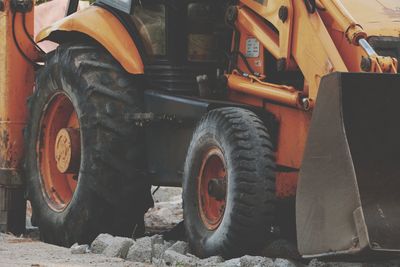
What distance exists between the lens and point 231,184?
25.6ft

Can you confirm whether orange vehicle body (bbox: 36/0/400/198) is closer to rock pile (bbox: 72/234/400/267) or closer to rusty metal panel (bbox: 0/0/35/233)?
rock pile (bbox: 72/234/400/267)

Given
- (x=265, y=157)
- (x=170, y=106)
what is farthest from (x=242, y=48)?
(x=265, y=157)

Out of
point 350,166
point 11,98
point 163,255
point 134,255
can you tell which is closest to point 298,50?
point 350,166

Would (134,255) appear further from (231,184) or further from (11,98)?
(11,98)

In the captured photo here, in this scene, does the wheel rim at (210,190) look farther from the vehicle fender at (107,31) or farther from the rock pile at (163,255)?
the vehicle fender at (107,31)

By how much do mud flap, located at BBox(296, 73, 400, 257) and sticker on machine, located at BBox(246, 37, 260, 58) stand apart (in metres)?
1.63

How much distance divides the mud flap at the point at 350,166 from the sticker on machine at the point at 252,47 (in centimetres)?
163

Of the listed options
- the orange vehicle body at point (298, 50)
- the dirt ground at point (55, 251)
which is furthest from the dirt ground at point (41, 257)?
the orange vehicle body at point (298, 50)

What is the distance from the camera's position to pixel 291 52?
820 centimetres

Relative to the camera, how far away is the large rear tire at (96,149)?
9.22 meters

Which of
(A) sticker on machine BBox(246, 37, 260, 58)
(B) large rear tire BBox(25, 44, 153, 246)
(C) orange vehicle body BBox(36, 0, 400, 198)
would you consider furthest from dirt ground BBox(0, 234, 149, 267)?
(A) sticker on machine BBox(246, 37, 260, 58)

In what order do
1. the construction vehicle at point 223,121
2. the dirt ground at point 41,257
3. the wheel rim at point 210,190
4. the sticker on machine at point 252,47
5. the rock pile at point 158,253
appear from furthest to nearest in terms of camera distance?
1. the sticker on machine at point 252,47
2. the wheel rim at point 210,190
3. the dirt ground at point 41,257
4. the rock pile at point 158,253
5. the construction vehicle at point 223,121

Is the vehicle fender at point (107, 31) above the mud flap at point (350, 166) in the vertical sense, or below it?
above

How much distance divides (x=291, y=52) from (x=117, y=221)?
206 centimetres
